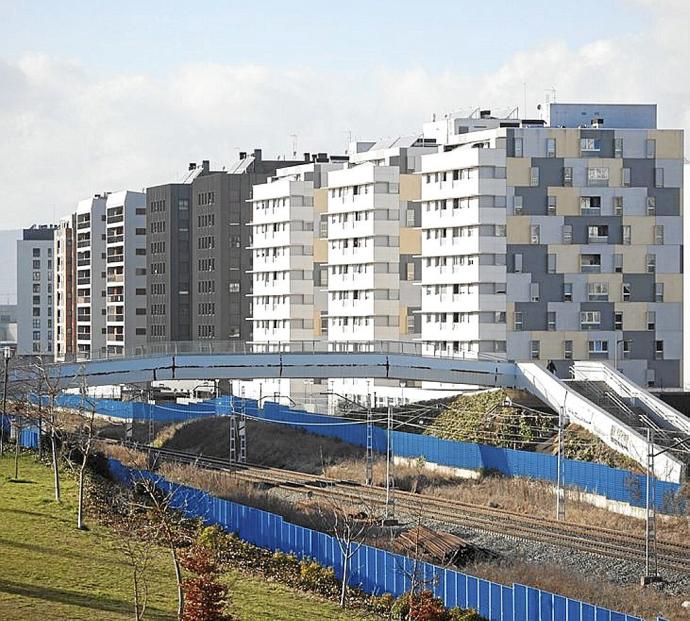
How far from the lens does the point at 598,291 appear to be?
98.1 meters

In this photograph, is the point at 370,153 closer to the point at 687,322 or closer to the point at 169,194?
the point at 687,322

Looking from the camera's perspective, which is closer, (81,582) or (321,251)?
(81,582)

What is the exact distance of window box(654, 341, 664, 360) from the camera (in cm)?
9869

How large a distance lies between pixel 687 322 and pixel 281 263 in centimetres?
3368

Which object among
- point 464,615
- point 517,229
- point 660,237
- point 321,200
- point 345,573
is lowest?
point 464,615

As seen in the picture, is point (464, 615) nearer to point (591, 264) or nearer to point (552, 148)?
point (591, 264)

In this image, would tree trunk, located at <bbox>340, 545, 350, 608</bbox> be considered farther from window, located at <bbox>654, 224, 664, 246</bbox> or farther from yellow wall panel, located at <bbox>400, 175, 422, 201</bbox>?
yellow wall panel, located at <bbox>400, 175, 422, 201</bbox>

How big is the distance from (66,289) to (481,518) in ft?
436

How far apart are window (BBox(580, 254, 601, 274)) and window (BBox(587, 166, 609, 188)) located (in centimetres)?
470

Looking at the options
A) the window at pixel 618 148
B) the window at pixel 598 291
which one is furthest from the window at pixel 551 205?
the window at pixel 598 291

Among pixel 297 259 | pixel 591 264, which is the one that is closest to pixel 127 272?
pixel 297 259

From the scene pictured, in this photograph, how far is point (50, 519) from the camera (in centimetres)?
4988

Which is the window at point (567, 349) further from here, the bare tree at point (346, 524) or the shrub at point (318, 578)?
the shrub at point (318, 578)

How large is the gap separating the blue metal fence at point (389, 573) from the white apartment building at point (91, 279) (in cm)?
12044
